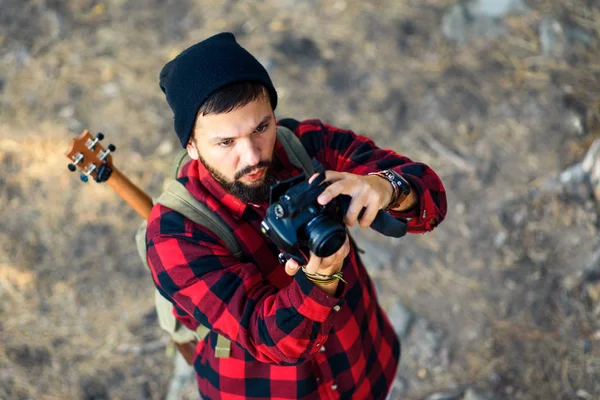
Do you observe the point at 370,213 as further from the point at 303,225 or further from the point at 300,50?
the point at 300,50

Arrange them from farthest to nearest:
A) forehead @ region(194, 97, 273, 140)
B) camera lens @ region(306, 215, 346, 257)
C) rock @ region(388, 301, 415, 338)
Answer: rock @ region(388, 301, 415, 338)
forehead @ region(194, 97, 273, 140)
camera lens @ region(306, 215, 346, 257)

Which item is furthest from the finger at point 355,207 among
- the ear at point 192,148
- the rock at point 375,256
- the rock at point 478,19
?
the rock at point 478,19

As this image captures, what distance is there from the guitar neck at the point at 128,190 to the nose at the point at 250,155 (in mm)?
1030

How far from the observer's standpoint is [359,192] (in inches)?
77.2

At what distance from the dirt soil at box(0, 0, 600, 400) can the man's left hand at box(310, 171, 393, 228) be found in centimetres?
261

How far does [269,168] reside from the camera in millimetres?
2250

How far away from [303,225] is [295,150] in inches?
25.7

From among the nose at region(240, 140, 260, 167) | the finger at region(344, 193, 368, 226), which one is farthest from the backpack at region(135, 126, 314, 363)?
the finger at region(344, 193, 368, 226)

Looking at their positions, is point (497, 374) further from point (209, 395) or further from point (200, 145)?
point (200, 145)

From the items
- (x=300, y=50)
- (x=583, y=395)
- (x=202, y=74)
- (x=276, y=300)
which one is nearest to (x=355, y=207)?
(x=276, y=300)

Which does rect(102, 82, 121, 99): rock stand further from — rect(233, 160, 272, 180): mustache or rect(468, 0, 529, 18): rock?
rect(233, 160, 272, 180): mustache

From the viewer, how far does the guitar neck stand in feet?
9.51

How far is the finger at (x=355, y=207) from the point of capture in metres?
1.96

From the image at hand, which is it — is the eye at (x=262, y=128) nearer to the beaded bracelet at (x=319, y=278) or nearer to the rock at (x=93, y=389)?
the beaded bracelet at (x=319, y=278)
